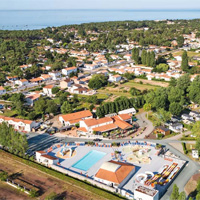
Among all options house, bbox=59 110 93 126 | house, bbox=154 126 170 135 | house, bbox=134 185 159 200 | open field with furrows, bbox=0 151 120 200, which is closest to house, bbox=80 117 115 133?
house, bbox=59 110 93 126

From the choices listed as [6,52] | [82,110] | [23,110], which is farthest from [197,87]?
[6,52]

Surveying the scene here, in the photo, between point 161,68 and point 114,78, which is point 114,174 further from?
point 161,68

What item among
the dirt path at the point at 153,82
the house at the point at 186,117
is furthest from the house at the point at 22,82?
the house at the point at 186,117

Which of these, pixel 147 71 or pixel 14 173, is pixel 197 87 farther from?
pixel 14 173

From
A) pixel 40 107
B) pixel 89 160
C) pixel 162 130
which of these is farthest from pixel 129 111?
pixel 40 107

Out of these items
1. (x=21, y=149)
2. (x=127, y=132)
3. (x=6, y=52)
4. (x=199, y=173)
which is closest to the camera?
(x=199, y=173)

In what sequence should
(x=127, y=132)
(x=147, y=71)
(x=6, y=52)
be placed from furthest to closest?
(x=6, y=52)
(x=147, y=71)
(x=127, y=132)
